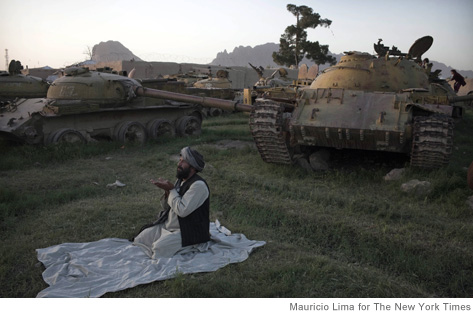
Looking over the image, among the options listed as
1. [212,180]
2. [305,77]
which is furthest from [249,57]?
[212,180]

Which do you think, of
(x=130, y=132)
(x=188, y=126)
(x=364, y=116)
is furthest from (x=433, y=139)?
(x=188, y=126)

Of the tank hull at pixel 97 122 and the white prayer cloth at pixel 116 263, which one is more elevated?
the tank hull at pixel 97 122

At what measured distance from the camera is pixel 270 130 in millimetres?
8172

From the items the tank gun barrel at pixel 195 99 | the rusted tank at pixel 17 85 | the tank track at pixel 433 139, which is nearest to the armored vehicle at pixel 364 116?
the tank track at pixel 433 139

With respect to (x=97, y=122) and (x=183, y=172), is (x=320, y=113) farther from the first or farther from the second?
(x=97, y=122)

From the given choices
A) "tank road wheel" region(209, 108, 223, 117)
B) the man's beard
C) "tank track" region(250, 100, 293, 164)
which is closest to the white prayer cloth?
the man's beard

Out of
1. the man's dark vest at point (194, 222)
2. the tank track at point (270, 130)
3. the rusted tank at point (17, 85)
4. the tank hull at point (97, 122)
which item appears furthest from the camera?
the rusted tank at point (17, 85)

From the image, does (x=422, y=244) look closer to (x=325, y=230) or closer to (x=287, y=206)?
(x=325, y=230)

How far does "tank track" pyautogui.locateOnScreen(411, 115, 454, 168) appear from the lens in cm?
711

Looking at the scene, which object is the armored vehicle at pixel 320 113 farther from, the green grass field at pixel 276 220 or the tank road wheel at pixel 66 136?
the green grass field at pixel 276 220

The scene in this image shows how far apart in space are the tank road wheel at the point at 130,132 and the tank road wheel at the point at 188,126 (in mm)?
1331

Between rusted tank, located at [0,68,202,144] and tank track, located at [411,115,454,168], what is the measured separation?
740 cm

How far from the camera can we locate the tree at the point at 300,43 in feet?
105

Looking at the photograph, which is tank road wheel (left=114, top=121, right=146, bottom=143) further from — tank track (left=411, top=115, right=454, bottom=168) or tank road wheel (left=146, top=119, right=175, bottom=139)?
tank track (left=411, top=115, right=454, bottom=168)
